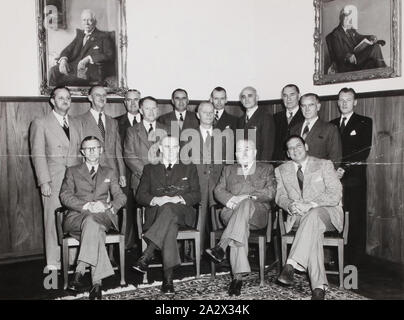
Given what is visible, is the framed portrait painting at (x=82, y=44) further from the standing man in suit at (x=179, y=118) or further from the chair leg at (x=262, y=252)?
the chair leg at (x=262, y=252)

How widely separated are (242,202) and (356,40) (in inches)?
86.2

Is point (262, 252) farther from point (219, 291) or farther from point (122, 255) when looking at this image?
point (122, 255)

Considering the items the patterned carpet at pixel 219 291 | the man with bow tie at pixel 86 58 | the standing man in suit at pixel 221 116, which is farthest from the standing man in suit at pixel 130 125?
the patterned carpet at pixel 219 291

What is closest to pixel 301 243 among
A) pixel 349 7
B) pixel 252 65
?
pixel 349 7

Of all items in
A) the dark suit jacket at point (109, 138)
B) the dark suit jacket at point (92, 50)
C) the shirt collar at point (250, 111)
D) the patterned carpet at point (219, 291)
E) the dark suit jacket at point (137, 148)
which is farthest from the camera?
the dark suit jacket at point (92, 50)

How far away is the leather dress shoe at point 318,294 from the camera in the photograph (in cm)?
341

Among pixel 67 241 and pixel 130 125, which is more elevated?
pixel 130 125

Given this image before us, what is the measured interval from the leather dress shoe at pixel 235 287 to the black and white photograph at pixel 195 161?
3 cm

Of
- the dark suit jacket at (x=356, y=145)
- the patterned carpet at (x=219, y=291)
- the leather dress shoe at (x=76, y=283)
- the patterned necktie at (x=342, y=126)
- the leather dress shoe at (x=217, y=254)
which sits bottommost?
the patterned carpet at (x=219, y=291)

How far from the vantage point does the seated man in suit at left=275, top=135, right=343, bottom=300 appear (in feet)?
11.5

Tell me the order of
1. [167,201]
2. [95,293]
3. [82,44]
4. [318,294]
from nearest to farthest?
1. [318,294]
2. [95,293]
3. [167,201]
4. [82,44]

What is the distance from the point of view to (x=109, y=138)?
4566 millimetres

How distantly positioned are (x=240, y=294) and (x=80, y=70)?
10.2ft

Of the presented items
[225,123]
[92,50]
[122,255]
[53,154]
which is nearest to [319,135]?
[225,123]
